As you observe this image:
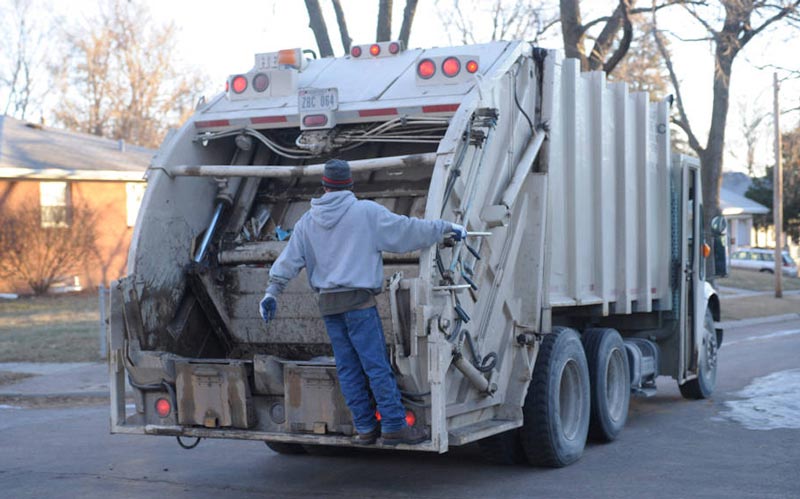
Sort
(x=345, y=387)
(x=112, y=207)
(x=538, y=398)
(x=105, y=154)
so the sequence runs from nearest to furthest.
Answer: (x=345, y=387) → (x=538, y=398) → (x=112, y=207) → (x=105, y=154)

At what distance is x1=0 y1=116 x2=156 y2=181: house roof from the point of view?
85.2 ft

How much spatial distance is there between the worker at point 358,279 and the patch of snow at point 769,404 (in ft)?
14.1

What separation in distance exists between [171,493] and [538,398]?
2.49 metres

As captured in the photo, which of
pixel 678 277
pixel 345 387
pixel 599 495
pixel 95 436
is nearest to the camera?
pixel 345 387

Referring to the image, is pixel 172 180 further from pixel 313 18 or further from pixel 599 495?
pixel 313 18

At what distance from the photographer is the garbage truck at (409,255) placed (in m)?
6.56

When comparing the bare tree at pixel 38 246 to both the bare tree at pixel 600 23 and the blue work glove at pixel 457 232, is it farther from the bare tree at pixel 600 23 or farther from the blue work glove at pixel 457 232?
the blue work glove at pixel 457 232

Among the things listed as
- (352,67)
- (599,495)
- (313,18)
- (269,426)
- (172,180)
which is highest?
(313,18)

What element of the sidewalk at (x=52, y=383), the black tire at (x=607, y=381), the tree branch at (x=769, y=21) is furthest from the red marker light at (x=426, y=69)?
the tree branch at (x=769, y=21)

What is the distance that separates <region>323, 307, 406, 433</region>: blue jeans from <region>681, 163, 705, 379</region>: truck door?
483cm

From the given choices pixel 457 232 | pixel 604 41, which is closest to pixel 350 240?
pixel 457 232

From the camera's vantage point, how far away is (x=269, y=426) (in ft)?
22.1

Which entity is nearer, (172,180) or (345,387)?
(345,387)

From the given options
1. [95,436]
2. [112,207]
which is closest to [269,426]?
[95,436]
